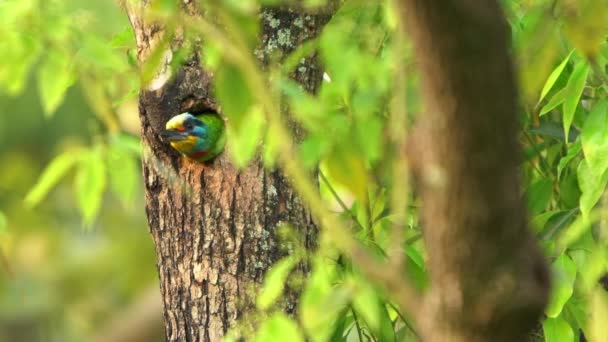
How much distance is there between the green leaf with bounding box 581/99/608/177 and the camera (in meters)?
1.71

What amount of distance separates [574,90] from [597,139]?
0.09m

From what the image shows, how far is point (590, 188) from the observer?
5.71ft

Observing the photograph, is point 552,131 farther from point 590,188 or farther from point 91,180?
point 91,180

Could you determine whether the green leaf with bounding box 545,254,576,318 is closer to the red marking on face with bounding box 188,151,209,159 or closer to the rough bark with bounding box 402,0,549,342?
the red marking on face with bounding box 188,151,209,159

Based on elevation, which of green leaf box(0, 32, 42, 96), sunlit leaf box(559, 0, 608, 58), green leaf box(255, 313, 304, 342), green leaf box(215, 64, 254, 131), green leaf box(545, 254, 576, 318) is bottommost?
green leaf box(545, 254, 576, 318)

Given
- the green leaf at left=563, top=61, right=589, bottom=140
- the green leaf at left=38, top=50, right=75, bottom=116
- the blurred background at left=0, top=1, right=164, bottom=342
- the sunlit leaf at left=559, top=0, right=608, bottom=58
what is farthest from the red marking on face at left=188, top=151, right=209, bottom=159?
the blurred background at left=0, top=1, right=164, bottom=342

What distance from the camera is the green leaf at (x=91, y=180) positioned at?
178 centimetres

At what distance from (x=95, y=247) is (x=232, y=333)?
4663mm

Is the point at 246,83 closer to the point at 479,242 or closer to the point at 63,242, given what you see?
the point at 479,242

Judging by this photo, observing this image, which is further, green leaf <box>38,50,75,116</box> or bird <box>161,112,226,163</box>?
green leaf <box>38,50,75,116</box>

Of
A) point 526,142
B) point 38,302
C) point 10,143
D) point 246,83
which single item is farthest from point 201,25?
point 38,302

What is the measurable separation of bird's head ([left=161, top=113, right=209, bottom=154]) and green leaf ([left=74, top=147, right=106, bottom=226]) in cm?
13

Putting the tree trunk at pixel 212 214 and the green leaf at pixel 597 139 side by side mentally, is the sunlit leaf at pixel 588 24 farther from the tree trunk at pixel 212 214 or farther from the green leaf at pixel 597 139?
the tree trunk at pixel 212 214

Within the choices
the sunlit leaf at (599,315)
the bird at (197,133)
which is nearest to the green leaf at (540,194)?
the sunlit leaf at (599,315)
